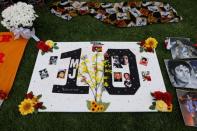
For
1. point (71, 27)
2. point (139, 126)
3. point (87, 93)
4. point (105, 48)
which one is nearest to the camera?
point (139, 126)

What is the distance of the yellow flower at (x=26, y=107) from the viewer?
1734mm

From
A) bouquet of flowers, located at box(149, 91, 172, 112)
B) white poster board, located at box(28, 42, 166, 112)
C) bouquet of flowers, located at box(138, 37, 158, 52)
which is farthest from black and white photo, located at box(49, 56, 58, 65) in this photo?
bouquet of flowers, located at box(149, 91, 172, 112)

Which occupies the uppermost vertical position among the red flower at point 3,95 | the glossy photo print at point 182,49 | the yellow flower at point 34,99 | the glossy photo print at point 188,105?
the glossy photo print at point 182,49

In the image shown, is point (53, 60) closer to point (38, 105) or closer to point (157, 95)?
point (38, 105)

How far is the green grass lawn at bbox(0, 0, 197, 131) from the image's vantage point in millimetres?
1701

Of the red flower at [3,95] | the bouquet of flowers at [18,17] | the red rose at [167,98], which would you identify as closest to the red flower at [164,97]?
the red rose at [167,98]

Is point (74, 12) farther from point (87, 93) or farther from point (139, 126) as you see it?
point (139, 126)

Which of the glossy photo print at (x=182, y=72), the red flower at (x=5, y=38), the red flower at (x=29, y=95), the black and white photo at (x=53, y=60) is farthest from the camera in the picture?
the red flower at (x=5, y=38)

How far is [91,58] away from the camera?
211 cm

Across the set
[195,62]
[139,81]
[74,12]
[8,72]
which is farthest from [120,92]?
[74,12]

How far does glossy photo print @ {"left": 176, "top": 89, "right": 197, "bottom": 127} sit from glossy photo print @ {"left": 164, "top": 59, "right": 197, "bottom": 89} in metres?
0.08

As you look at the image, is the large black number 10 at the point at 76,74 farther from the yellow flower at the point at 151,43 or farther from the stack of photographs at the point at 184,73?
the stack of photographs at the point at 184,73

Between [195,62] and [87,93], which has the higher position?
[195,62]

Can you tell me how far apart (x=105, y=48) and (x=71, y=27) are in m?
0.47
